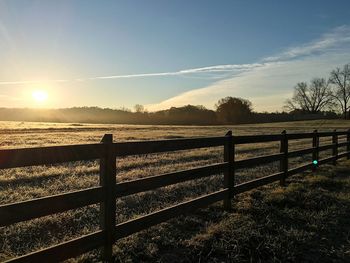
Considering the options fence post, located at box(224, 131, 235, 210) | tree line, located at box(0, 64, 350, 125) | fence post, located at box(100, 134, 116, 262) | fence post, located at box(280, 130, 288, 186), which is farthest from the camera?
tree line, located at box(0, 64, 350, 125)

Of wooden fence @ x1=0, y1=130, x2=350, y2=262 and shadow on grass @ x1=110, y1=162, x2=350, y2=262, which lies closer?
wooden fence @ x1=0, y1=130, x2=350, y2=262

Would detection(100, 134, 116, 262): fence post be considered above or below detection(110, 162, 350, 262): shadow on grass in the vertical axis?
above

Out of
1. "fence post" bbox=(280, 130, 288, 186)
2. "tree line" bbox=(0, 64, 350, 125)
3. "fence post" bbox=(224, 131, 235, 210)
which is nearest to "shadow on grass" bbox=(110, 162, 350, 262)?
"fence post" bbox=(224, 131, 235, 210)

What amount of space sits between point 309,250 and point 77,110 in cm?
12806

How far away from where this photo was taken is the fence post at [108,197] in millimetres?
5129

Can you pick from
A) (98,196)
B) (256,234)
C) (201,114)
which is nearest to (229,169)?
(256,234)

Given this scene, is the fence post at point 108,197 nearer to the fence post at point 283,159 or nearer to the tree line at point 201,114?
the fence post at point 283,159

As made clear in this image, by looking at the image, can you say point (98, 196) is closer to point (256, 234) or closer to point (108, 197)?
point (108, 197)

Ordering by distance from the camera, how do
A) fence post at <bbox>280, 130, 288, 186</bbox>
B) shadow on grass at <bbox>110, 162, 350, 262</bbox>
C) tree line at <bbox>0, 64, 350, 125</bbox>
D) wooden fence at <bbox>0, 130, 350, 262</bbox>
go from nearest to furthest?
wooden fence at <bbox>0, 130, 350, 262</bbox>, shadow on grass at <bbox>110, 162, 350, 262</bbox>, fence post at <bbox>280, 130, 288, 186</bbox>, tree line at <bbox>0, 64, 350, 125</bbox>

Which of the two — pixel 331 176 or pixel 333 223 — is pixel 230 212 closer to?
pixel 333 223

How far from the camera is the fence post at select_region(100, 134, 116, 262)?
5.13 metres

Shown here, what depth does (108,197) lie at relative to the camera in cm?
516

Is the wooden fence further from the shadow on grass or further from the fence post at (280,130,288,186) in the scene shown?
the fence post at (280,130,288,186)

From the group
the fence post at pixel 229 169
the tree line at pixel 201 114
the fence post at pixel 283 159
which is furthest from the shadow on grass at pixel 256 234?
the tree line at pixel 201 114
